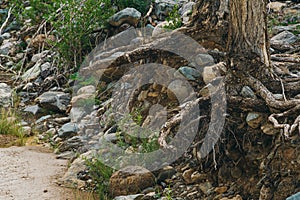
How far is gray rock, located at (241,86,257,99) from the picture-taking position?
3.37 meters

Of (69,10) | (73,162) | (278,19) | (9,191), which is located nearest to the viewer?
(9,191)

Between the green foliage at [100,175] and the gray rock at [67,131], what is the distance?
1.13 metres

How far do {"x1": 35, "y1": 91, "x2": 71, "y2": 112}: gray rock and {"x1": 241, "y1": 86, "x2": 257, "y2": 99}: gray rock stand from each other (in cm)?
291

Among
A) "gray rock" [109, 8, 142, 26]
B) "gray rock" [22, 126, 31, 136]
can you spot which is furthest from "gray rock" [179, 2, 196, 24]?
"gray rock" [22, 126, 31, 136]

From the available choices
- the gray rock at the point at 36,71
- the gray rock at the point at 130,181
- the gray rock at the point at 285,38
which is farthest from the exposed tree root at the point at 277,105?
the gray rock at the point at 36,71

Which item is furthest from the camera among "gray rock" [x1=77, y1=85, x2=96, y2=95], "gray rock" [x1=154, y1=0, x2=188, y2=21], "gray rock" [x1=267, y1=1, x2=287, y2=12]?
"gray rock" [x1=154, y1=0, x2=188, y2=21]

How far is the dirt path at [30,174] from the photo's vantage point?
378 centimetres

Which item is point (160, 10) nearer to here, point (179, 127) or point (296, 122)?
point (179, 127)

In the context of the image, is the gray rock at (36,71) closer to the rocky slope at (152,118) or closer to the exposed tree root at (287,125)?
the rocky slope at (152,118)

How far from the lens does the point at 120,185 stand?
355 centimetres

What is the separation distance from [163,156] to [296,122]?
1.21 meters

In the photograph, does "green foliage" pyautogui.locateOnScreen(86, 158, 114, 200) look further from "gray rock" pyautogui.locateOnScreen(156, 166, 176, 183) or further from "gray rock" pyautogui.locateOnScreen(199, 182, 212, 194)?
"gray rock" pyautogui.locateOnScreen(199, 182, 212, 194)

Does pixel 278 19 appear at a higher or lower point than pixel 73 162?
higher

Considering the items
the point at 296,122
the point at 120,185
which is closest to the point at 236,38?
the point at 296,122
